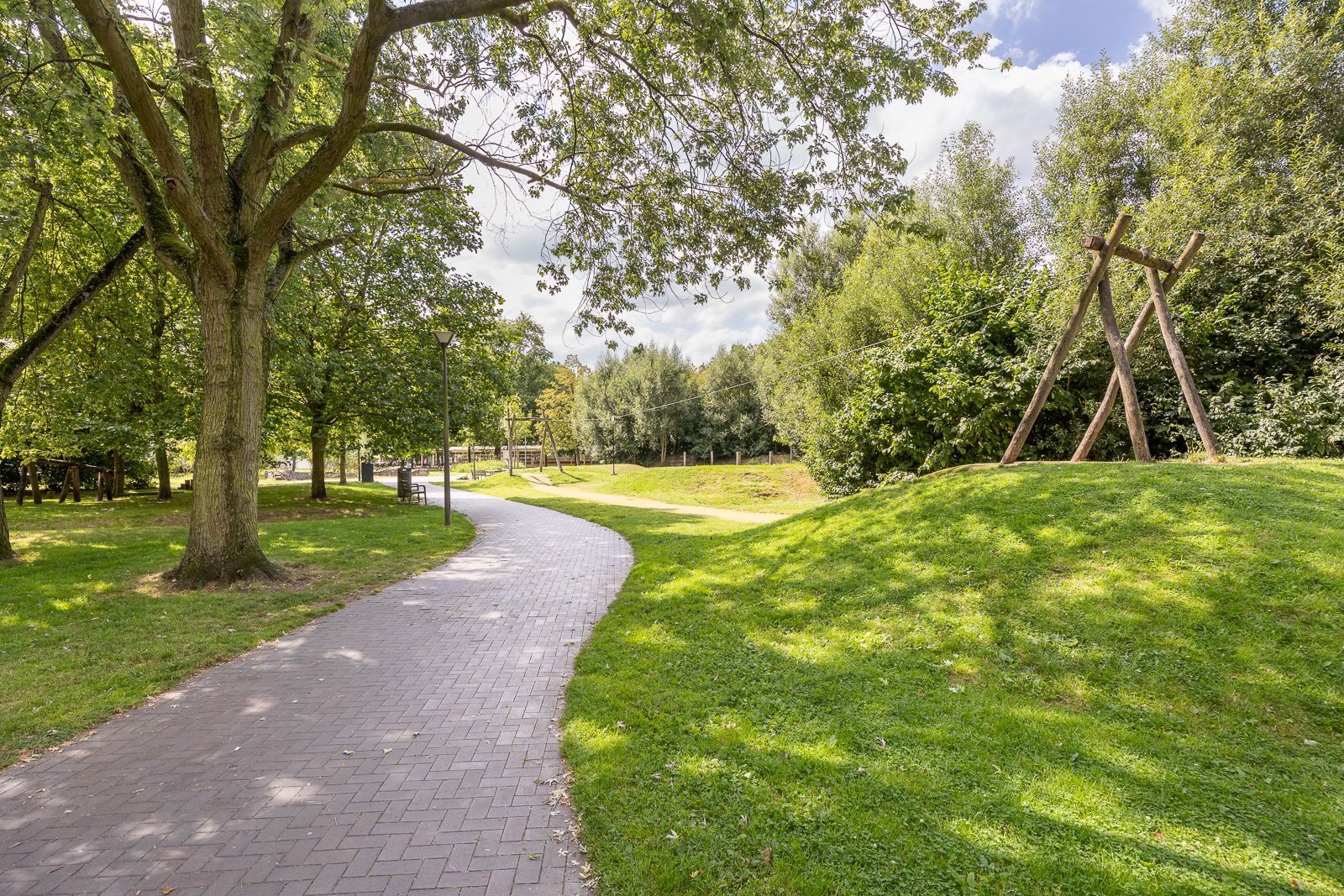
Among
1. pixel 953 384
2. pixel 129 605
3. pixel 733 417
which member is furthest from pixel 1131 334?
pixel 733 417

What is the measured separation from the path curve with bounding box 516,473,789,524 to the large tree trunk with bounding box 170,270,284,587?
8499 millimetres

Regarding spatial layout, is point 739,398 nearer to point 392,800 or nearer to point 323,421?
point 323,421

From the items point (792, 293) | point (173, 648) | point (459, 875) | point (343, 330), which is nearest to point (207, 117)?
point (173, 648)

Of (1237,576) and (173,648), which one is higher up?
(1237,576)

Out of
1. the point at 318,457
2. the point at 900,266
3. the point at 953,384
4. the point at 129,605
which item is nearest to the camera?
the point at 129,605

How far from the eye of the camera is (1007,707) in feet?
12.0

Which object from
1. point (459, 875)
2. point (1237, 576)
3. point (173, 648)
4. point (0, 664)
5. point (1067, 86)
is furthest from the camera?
point (1067, 86)

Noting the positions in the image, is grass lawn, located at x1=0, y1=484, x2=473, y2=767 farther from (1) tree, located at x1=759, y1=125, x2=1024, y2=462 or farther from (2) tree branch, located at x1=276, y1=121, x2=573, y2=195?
(1) tree, located at x1=759, y1=125, x2=1024, y2=462

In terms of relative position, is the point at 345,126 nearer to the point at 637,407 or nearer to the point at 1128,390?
the point at 1128,390

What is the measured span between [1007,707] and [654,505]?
1713cm

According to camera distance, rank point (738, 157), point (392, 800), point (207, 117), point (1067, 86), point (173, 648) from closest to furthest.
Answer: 1. point (392, 800)
2. point (173, 648)
3. point (207, 117)
4. point (738, 157)
5. point (1067, 86)

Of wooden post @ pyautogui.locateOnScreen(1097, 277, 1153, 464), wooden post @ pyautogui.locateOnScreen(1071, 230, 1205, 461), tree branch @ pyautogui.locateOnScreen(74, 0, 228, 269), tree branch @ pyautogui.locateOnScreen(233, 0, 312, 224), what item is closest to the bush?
wooden post @ pyautogui.locateOnScreen(1071, 230, 1205, 461)

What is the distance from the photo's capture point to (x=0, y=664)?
4.74 metres

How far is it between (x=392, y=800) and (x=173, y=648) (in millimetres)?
3919
